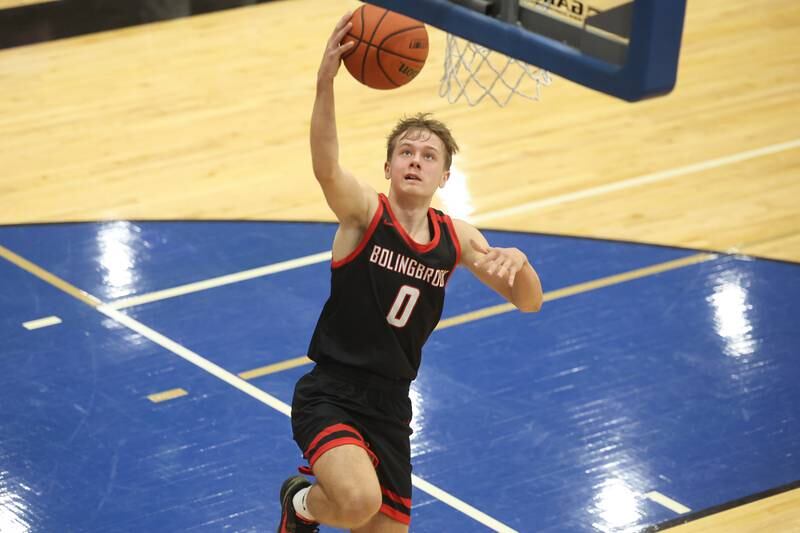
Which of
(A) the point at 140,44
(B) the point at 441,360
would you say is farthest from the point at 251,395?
(A) the point at 140,44

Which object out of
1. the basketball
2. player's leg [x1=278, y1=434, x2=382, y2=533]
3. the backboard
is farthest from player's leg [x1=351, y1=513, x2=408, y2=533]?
the backboard

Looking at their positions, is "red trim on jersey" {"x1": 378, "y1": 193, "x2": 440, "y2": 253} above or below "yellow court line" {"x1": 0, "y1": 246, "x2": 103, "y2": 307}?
above

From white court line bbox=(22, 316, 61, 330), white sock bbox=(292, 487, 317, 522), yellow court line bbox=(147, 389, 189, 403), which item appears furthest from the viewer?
white court line bbox=(22, 316, 61, 330)

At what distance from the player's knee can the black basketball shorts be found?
0.74ft

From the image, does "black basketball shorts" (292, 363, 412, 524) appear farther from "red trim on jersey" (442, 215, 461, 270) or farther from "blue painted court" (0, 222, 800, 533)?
"blue painted court" (0, 222, 800, 533)

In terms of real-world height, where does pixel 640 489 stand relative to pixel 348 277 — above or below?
below

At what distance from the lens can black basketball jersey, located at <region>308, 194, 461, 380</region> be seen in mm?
Answer: 6090

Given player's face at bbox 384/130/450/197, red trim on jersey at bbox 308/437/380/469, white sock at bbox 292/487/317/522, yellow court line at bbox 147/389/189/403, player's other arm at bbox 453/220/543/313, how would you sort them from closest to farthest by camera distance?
player's other arm at bbox 453/220/543/313
red trim on jersey at bbox 308/437/380/469
player's face at bbox 384/130/450/197
white sock at bbox 292/487/317/522
yellow court line at bbox 147/389/189/403

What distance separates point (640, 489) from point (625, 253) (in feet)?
9.51

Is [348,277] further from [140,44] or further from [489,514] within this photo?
[140,44]

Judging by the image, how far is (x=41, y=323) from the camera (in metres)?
8.99

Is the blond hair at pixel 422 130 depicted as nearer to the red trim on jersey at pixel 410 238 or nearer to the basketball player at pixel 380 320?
the basketball player at pixel 380 320

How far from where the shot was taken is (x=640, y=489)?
734cm

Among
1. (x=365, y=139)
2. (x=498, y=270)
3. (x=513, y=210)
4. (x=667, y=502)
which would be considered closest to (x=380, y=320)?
(x=498, y=270)
